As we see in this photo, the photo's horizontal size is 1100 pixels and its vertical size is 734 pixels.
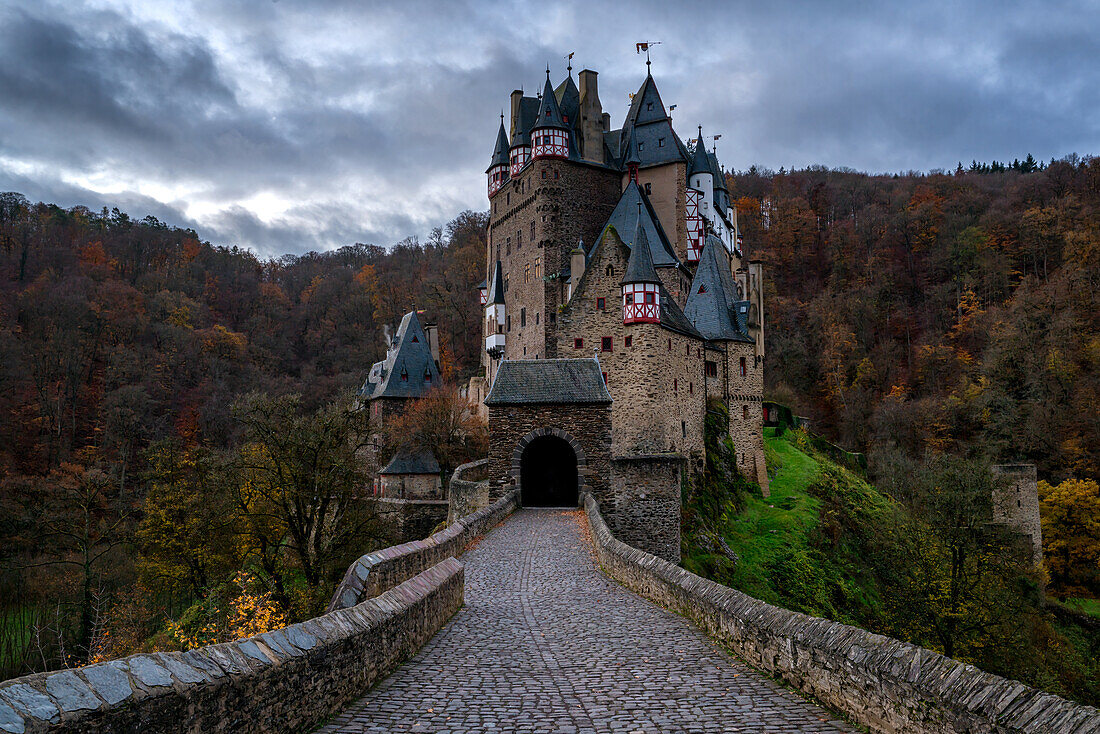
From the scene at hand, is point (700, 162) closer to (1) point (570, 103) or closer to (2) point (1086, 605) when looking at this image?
(1) point (570, 103)

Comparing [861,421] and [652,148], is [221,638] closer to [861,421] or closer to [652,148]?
[652,148]

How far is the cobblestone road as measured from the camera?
215 inches

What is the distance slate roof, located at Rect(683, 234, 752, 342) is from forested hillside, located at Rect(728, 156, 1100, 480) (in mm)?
21398

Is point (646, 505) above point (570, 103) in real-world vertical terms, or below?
below

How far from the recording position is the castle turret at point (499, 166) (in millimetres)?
48219

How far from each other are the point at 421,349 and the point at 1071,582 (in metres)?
41.0

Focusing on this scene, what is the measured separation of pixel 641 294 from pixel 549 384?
8.36 metres

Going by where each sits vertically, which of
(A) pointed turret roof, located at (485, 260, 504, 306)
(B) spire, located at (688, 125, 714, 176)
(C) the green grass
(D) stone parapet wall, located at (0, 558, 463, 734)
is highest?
(B) spire, located at (688, 125, 714, 176)

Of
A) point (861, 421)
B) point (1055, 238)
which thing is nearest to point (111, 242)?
point (861, 421)

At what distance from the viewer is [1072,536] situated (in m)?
40.2

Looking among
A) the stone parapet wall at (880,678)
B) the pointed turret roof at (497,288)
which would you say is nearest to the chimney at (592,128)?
the pointed turret roof at (497,288)

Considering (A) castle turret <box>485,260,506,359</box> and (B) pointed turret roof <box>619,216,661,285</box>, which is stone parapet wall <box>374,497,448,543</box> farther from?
(B) pointed turret roof <box>619,216,661,285</box>

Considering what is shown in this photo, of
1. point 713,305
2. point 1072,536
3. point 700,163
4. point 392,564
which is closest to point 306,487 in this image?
point 392,564

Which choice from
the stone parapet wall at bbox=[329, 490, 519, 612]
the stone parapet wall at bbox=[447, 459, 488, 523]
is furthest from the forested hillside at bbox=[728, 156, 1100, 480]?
the stone parapet wall at bbox=[329, 490, 519, 612]
